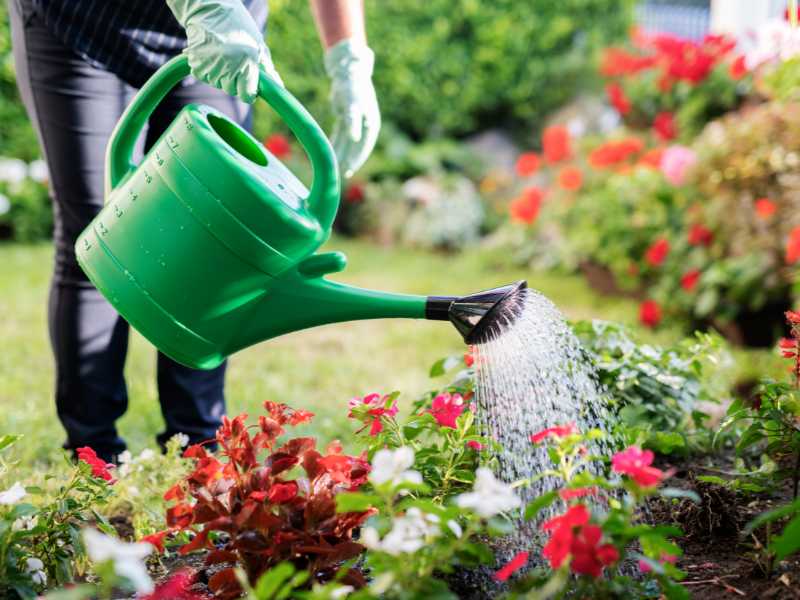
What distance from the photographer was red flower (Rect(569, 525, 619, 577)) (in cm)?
92

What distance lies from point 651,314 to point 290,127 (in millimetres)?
2628

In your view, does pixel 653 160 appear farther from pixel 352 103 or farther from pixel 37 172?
pixel 37 172

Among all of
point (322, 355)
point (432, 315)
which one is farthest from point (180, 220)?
point (322, 355)

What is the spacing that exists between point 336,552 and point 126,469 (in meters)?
0.57

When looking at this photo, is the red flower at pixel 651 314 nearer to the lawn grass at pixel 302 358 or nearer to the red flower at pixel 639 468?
the lawn grass at pixel 302 358

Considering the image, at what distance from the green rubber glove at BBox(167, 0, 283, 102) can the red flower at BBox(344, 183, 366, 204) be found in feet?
14.6

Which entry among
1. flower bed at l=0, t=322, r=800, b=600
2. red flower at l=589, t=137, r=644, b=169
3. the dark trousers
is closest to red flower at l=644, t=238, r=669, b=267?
red flower at l=589, t=137, r=644, b=169

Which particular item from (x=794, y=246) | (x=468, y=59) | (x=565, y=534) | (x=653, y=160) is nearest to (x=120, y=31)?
(x=565, y=534)

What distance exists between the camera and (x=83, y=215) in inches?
67.0

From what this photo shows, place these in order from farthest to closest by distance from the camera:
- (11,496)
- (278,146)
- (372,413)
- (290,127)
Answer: (278,146) < (372,413) < (290,127) < (11,496)

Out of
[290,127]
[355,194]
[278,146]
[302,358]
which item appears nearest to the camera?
[290,127]

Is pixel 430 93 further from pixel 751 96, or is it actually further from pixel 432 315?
pixel 432 315

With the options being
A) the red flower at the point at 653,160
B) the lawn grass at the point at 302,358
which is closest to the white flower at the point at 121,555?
the lawn grass at the point at 302,358

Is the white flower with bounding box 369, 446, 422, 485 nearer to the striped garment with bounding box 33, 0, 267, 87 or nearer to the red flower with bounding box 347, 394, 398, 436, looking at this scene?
the red flower with bounding box 347, 394, 398, 436
